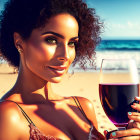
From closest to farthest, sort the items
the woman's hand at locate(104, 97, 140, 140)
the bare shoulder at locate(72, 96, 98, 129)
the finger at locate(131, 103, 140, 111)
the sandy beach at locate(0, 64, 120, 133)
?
the woman's hand at locate(104, 97, 140, 140) → the finger at locate(131, 103, 140, 111) → the bare shoulder at locate(72, 96, 98, 129) → the sandy beach at locate(0, 64, 120, 133)

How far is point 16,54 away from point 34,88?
1.81 ft

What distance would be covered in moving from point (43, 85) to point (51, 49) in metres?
0.41

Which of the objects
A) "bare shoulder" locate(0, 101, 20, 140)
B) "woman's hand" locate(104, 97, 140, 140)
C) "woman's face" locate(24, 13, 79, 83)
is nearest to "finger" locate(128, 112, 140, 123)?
"woman's hand" locate(104, 97, 140, 140)

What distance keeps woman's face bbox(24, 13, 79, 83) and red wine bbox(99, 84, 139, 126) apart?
17.7 inches

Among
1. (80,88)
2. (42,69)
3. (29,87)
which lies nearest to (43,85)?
(29,87)

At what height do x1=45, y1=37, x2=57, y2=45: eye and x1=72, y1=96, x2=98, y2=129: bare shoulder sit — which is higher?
x1=45, y1=37, x2=57, y2=45: eye

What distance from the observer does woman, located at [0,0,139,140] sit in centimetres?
221

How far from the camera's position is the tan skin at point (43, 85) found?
2.16 metres

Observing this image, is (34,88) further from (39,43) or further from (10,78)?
(10,78)

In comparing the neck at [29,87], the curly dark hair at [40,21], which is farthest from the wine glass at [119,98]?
the curly dark hair at [40,21]

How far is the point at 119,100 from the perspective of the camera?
6.47 ft

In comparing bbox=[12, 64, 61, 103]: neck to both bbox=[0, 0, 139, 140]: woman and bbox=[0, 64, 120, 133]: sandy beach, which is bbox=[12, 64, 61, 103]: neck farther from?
bbox=[0, 64, 120, 133]: sandy beach

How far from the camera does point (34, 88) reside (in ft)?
8.04

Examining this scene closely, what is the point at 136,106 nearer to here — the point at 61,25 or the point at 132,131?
the point at 132,131
